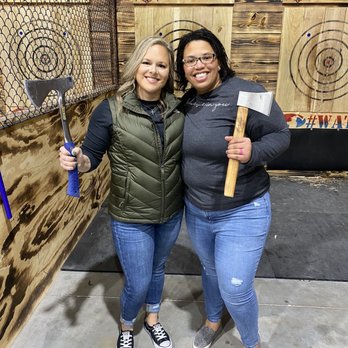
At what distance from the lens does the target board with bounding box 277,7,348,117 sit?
3705 millimetres

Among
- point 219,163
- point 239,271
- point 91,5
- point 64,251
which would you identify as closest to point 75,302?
point 64,251

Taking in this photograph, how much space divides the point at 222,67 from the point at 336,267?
5.64 feet

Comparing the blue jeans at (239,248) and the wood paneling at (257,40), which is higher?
the wood paneling at (257,40)

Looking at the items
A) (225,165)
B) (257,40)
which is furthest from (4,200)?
(257,40)

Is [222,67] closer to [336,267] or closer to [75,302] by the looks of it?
[75,302]

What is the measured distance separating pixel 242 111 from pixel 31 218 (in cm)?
132

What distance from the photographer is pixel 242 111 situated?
1.19m

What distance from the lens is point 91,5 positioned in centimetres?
329

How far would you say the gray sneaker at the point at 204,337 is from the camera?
1.64 metres

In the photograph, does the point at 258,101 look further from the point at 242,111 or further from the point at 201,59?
the point at 201,59

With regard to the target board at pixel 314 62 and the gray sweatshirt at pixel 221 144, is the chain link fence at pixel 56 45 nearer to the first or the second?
the gray sweatshirt at pixel 221 144

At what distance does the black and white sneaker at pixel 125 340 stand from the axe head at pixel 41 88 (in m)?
1.12

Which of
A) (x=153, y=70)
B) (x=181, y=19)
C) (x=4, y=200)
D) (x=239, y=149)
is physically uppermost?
(x=181, y=19)

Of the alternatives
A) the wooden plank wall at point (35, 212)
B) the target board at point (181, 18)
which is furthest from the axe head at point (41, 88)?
the target board at point (181, 18)
